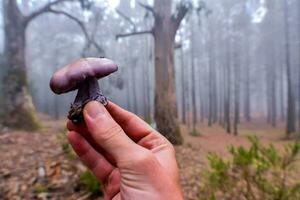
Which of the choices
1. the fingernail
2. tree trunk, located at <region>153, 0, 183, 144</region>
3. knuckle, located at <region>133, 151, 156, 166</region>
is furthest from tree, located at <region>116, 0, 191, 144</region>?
knuckle, located at <region>133, 151, 156, 166</region>

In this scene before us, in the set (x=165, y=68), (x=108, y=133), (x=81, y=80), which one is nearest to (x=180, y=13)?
(x=165, y=68)

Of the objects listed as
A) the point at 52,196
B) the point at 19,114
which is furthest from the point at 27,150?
the point at 19,114

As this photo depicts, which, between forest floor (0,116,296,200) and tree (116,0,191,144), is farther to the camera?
tree (116,0,191,144)

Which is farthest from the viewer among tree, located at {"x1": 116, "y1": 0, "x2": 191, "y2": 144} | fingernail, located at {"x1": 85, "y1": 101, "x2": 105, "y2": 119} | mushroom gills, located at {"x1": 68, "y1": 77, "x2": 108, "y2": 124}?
tree, located at {"x1": 116, "y1": 0, "x2": 191, "y2": 144}

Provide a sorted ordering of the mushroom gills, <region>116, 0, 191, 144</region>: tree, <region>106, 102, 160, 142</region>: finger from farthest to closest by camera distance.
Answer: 1. <region>116, 0, 191, 144</region>: tree
2. <region>106, 102, 160, 142</region>: finger
3. the mushroom gills

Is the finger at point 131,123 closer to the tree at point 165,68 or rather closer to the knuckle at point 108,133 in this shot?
the knuckle at point 108,133

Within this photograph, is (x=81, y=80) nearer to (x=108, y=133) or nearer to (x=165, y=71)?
(x=108, y=133)

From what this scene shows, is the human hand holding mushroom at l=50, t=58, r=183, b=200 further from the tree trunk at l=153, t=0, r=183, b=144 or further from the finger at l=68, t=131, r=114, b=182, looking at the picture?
the tree trunk at l=153, t=0, r=183, b=144
